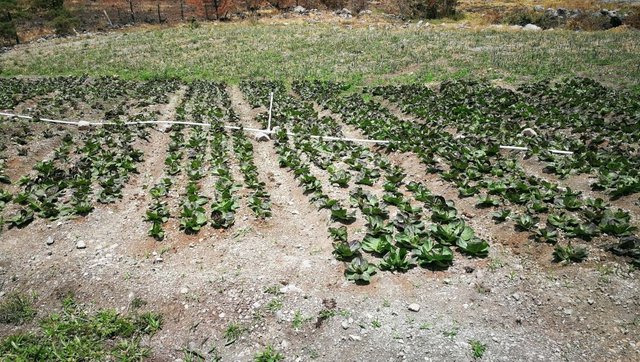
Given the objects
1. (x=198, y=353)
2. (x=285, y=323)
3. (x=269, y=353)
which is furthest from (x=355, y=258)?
(x=198, y=353)

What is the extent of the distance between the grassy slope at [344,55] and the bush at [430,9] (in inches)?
Result: 435

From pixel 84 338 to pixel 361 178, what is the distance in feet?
20.4

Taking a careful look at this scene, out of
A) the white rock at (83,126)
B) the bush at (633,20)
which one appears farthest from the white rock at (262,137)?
the bush at (633,20)

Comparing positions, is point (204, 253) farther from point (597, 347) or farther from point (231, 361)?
point (597, 347)

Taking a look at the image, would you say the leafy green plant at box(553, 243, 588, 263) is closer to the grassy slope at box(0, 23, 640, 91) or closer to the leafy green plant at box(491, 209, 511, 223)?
the leafy green plant at box(491, 209, 511, 223)

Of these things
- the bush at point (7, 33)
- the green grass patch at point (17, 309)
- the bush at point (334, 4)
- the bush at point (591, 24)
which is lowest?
the green grass patch at point (17, 309)

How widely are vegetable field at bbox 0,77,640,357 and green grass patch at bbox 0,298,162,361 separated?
1.27m

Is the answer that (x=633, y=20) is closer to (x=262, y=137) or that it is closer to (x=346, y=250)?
(x=262, y=137)

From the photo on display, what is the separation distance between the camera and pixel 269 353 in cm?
508

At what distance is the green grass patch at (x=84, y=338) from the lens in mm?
5211

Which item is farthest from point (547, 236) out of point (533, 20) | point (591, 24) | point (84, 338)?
point (533, 20)

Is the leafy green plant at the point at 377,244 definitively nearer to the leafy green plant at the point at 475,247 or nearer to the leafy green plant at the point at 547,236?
the leafy green plant at the point at 475,247

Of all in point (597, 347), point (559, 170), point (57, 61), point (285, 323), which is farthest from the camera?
point (57, 61)

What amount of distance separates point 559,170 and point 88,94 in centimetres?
Answer: 1885
